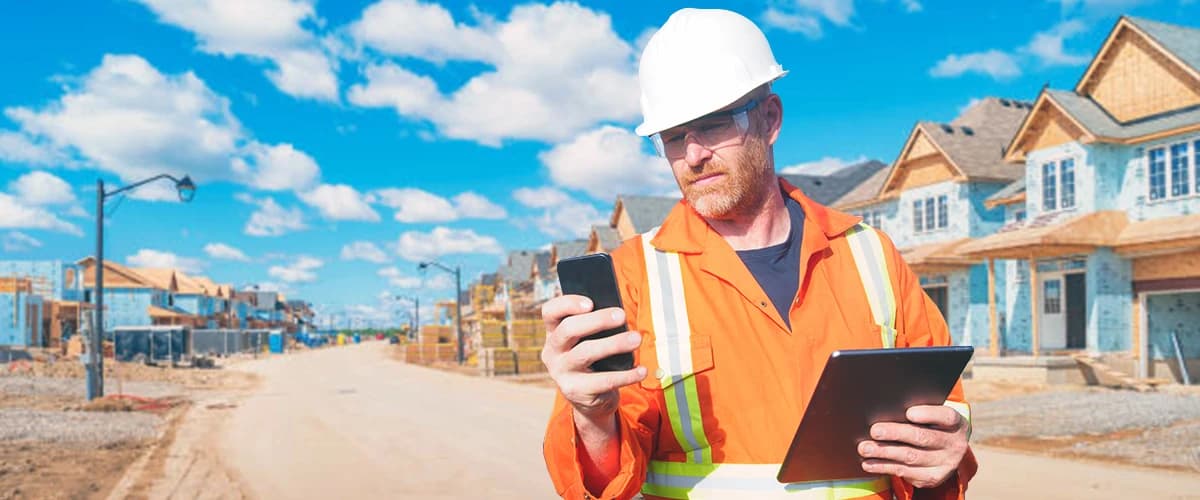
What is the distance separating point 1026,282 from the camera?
26547 mm

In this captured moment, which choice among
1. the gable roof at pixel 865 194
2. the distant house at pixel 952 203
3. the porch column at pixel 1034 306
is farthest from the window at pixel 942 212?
the porch column at pixel 1034 306

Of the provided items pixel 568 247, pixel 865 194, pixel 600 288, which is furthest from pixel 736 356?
pixel 568 247

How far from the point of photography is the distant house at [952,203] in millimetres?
28391

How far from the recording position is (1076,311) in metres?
24.4

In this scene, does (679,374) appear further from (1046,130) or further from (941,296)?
(941,296)

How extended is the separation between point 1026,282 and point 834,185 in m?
17.3

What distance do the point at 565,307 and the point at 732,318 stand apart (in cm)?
61

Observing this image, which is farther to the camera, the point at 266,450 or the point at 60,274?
the point at 60,274

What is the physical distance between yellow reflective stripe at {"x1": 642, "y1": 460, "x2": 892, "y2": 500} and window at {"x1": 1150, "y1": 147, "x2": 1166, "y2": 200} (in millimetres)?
23035

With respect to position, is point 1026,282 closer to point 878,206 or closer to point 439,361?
point 878,206

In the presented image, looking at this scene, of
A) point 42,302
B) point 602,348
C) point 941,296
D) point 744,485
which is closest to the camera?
point 602,348

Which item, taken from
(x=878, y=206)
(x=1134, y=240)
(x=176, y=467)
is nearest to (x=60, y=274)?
(x=878, y=206)

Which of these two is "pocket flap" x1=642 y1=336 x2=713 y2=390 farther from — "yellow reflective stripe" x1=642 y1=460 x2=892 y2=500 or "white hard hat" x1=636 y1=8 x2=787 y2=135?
"white hard hat" x1=636 y1=8 x2=787 y2=135

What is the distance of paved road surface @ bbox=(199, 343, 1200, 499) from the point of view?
948cm
